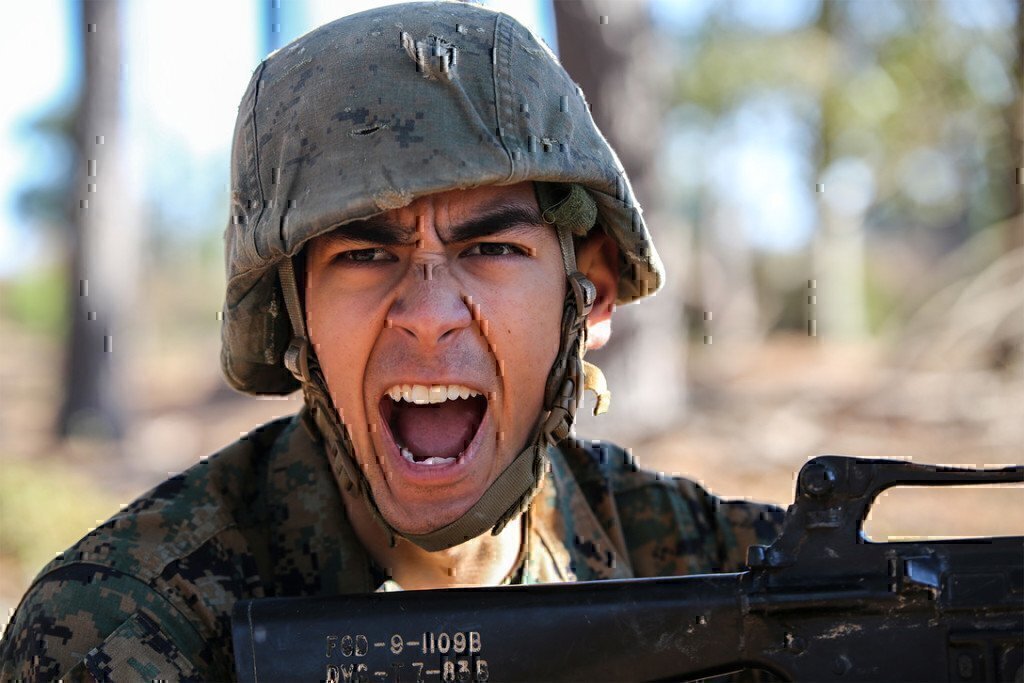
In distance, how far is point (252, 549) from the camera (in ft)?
9.48

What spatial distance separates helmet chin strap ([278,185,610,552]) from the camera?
9.00 ft

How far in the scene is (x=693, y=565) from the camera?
11.0 ft

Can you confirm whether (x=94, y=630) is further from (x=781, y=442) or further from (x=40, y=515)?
(x=781, y=442)

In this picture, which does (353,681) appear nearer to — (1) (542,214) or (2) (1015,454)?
(1) (542,214)

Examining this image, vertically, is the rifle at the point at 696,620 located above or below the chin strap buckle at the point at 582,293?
below

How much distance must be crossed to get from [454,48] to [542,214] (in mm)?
447

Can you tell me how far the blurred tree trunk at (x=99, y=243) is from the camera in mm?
16031

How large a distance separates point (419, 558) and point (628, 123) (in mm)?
7060

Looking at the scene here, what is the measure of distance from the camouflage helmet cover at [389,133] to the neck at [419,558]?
0.56 meters

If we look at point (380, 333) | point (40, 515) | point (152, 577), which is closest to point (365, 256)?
point (380, 333)

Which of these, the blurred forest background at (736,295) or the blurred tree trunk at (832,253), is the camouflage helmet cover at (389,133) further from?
the blurred tree trunk at (832,253)

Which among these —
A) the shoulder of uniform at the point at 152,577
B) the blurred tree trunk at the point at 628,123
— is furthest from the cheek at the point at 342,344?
the blurred tree trunk at the point at 628,123

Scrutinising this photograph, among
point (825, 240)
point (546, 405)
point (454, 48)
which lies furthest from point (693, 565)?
point (825, 240)

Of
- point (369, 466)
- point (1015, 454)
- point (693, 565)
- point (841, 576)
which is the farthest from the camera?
point (1015, 454)
